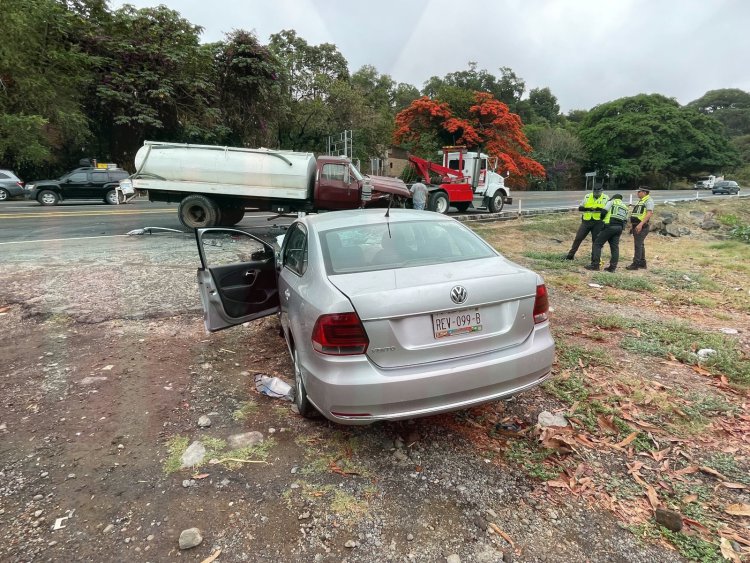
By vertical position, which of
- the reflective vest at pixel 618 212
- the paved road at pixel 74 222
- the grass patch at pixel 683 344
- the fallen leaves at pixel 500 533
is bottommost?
the fallen leaves at pixel 500 533

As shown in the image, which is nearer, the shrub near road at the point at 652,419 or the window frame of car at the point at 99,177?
the shrub near road at the point at 652,419

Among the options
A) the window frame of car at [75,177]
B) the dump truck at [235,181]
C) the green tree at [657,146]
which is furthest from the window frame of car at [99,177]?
the green tree at [657,146]

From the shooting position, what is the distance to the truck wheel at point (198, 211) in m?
10.9

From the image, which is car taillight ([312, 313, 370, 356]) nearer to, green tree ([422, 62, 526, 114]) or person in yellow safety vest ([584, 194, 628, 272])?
person in yellow safety vest ([584, 194, 628, 272])

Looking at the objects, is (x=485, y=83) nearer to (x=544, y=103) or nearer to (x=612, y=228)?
(x=544, y=103)

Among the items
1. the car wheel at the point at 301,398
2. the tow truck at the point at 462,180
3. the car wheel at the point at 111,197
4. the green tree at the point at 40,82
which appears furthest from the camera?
the green tree at the point at 40,82

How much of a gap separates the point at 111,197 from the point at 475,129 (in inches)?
825

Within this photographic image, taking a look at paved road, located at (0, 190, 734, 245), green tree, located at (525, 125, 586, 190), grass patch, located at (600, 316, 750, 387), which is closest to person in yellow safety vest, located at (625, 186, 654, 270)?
grass patch, located at (600, 316, 750, 387)

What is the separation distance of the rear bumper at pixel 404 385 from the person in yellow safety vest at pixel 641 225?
7.37 m

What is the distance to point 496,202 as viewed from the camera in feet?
60.2

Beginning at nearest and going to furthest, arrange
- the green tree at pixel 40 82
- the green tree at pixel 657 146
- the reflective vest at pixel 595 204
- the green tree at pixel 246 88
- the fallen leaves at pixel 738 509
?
the fallen leaves at pixel 738 509 < the reflective vest at pixel 595 204 < the green tree at pixel 40 82 < the green tree at pixel 246 88 < the green tree at pixel 657 146

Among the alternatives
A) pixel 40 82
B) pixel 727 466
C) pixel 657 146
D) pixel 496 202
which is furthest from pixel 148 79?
pixel 657 146

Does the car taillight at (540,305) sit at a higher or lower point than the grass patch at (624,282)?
higher

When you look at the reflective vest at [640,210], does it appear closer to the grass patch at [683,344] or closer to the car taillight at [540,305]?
the grass patch at [683,344]
